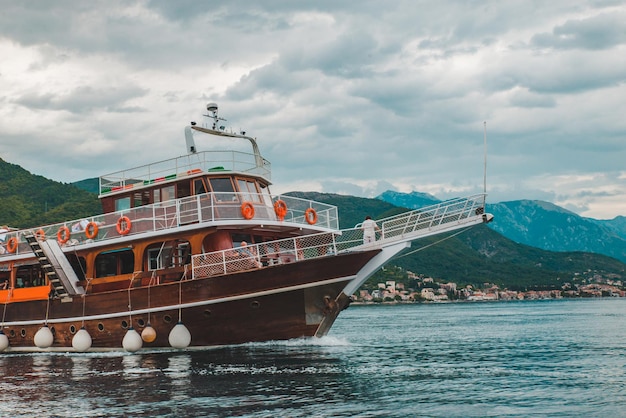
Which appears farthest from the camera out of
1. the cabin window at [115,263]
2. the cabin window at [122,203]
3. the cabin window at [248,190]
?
the cabin window at [122,203]

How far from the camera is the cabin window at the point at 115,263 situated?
80.1ft

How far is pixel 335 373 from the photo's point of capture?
17.4 metres

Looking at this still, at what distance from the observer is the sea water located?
1338 cm

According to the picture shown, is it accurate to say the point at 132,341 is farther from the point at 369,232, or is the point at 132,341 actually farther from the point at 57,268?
the point at 369,232

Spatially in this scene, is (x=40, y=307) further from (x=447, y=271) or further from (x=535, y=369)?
(x=447, y=271)

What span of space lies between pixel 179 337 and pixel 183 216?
12.6 feet

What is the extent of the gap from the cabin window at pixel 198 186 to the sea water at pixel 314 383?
17.3 feet

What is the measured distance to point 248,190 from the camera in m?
24.0

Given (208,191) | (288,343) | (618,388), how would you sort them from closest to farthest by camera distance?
1. (618,388)
2. (288,343)
3. (208,191)

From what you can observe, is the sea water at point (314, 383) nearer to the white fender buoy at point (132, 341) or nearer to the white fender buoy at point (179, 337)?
the white fender buoy at point (132, 341)

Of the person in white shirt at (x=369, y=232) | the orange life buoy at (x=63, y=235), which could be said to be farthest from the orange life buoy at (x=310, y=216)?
the orange life buoy at (x=63, y=235)

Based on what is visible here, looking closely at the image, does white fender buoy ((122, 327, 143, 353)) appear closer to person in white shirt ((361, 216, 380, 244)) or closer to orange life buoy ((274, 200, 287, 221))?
orange life buoy ((274, 200, 287, 221))

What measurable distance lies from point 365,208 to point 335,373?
575 feet

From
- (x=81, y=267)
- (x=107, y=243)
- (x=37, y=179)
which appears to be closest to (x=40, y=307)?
(x=81, y=267)
